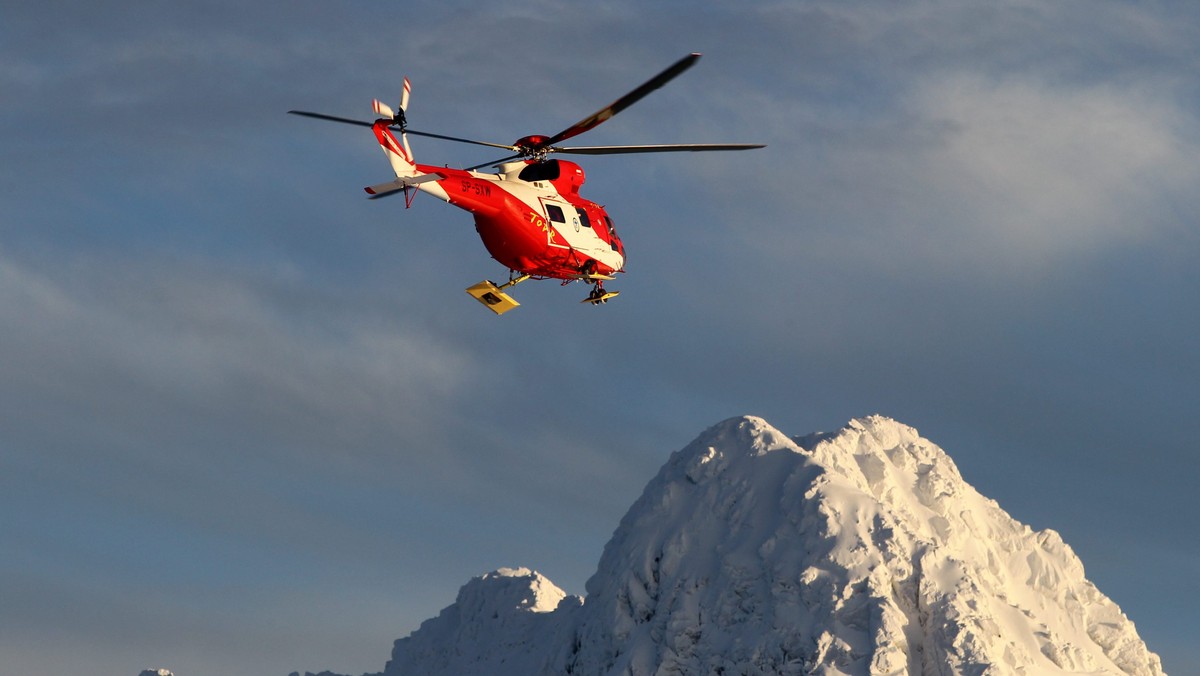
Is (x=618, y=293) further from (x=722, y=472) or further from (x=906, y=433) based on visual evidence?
(x=906, y=433)

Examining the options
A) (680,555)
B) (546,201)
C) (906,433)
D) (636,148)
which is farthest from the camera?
(906,433)

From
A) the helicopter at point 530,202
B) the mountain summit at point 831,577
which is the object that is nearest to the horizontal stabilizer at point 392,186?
the helicopter at point 530,202

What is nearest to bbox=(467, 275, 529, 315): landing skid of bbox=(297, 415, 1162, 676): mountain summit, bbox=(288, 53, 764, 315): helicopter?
bbox=(288, 53, 764, 315): helicopter

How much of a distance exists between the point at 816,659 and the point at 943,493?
17915mm

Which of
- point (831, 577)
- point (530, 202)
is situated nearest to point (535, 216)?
point (530, 202)

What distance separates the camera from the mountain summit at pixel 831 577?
289ft

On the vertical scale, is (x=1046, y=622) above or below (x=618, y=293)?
below

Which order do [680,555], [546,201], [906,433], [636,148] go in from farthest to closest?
1. [906,433]
2. [680,555]
3. [546,201]
4. [636,148]

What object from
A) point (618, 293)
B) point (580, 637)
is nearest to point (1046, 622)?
point (580, 637)

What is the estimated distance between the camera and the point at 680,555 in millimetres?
96062

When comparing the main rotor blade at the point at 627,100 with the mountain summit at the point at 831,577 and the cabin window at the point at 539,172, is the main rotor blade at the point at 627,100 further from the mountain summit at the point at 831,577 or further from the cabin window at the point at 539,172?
the mountain summit at the point at 831,577

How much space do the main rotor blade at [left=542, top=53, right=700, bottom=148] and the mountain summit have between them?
31522mm

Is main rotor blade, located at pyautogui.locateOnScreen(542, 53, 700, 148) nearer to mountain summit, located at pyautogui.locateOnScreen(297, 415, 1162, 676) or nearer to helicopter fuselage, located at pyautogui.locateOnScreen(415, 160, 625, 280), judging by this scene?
helicopter fuselage, located at pyautogui.locateOnScreen(415, 160, 625, 280)

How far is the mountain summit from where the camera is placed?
87938 mm
